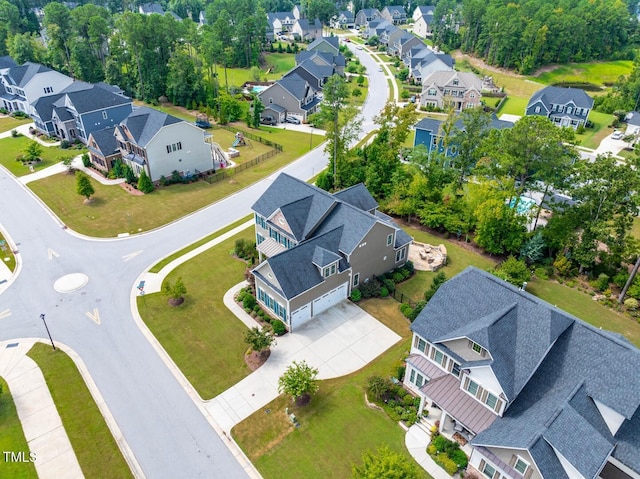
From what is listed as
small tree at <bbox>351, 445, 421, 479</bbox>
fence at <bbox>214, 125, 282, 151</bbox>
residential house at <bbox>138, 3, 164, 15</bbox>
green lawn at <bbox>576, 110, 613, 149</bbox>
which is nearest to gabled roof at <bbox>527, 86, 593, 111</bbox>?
green lawn at <bbox>576, 110, 613, 149</bbox>

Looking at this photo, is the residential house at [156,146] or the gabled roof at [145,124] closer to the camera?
the gabled roof at [145,124]

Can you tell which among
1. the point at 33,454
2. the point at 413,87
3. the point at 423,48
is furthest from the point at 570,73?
the point at 33,454

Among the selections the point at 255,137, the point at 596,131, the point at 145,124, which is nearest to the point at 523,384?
the point at 145,124

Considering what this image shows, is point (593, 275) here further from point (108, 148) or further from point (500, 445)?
point (108, 148)

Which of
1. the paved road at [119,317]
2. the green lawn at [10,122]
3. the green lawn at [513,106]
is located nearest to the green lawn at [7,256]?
the paved road at [119,317]

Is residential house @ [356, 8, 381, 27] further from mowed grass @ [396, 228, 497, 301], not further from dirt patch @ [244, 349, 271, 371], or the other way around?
dirt patch @ [244, 349, 271, 371]

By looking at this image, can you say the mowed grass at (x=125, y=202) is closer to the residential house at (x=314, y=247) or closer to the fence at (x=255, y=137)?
A: the fence at (x=255, y=137)

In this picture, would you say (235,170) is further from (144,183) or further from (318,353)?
(318,353)
